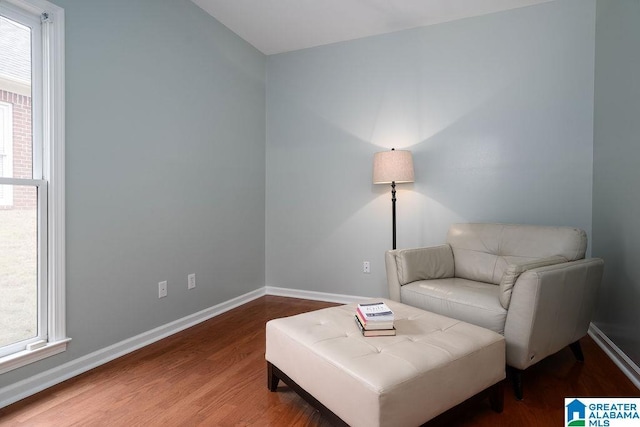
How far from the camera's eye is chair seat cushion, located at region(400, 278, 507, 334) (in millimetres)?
1890

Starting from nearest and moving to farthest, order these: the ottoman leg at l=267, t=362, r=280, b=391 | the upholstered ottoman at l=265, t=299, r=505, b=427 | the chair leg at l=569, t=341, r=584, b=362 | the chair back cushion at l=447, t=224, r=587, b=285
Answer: the upholstered ottoman at l=265, t=299, r=505, b=427 → the ottoman leg at l=267, t=362, r=280, b=391 → the chair leg at l=569, t=341, r=584, b=362 → the chair back cushion at l=447, t=224, r=587, b=285

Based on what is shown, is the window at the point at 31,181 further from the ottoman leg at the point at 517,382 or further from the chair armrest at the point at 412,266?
the ottoman leg at the point at 517,382

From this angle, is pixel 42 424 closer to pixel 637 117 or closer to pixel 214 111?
pixel 214 111

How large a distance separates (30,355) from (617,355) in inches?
127

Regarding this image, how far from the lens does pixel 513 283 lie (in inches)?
70.6

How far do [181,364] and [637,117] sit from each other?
116 inches

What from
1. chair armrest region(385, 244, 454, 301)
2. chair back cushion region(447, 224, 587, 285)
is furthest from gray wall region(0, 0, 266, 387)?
chair back cushion region(447, 224, 587, 285)

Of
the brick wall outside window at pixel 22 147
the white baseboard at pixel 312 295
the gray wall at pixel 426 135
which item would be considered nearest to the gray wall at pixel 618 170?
the gray wall at pixel 426 135

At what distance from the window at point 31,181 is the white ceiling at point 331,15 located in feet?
4.31

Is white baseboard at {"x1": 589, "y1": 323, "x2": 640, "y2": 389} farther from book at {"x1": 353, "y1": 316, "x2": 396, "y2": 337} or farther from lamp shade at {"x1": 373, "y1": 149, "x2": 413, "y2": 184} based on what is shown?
lamp shade at {"x1": 373, "y1": 149, "x2": 413, "y2": 184}

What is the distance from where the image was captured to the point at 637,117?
1.95m

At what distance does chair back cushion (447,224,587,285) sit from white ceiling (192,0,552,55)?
68.6 inches

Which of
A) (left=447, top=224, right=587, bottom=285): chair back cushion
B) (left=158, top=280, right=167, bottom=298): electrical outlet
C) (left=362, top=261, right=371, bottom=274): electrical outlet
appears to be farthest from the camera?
(left=362, top=261, right=371, bottom=274): electrical outlet

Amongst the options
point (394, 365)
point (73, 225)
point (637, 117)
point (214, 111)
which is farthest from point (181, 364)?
point (637, 117)
